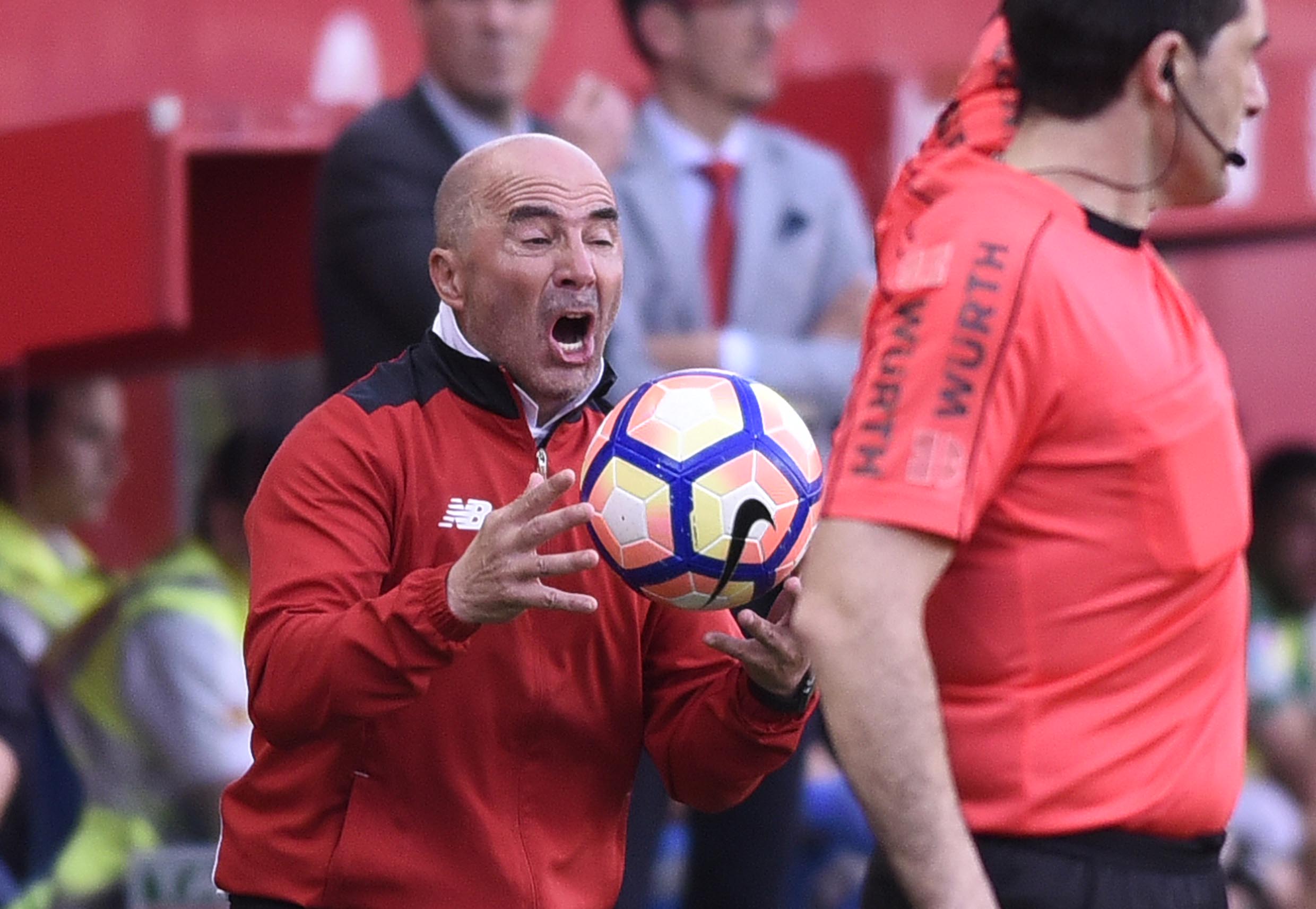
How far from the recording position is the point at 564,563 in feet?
8.44

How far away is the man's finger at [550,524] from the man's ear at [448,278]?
0.58m

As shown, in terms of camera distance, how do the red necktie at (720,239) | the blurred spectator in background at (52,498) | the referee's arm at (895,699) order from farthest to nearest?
the blurred spectator in background at (52,498) < the red necktie at (720,239) < the referee's arm at (895,699)

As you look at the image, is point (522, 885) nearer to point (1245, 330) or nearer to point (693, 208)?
point (693, 208)

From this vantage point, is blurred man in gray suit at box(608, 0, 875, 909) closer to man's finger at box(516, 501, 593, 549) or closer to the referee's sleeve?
man's finger at box(516, 501, 593, 549)

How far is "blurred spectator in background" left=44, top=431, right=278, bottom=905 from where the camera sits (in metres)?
4.87

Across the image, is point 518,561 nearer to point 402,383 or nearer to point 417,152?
point 402,383

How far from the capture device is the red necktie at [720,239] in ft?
15.8

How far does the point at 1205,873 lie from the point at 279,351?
3475 millimetres

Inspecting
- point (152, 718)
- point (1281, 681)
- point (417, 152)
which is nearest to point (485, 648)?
point (417, 152)

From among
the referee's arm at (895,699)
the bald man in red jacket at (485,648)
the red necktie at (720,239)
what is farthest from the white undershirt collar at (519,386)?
the red necktie at (720,239)

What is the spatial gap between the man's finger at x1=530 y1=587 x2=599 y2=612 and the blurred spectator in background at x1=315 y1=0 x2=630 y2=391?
1345 mm

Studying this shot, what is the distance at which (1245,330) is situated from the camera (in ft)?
26.2

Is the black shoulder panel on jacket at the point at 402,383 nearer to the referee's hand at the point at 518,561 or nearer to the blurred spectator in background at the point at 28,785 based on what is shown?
the referee's hand at the point at 518,561

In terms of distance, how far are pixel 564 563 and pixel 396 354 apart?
59.0 inches
